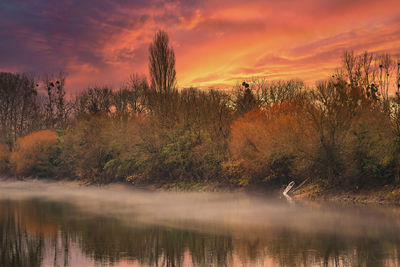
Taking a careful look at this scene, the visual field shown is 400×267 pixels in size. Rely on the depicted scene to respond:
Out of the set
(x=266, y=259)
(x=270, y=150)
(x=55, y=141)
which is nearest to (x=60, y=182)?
(x=55, y=141)

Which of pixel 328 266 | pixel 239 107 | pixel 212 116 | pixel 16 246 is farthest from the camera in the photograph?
pixel 239 107

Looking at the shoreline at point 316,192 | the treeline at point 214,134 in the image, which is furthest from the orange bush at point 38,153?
the shoreline at point 316,192

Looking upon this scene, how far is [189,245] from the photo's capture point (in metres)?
23.7

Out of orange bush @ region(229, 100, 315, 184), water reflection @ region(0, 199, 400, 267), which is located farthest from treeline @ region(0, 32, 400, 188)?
water reflection @ region(0, 199, 400, 267)

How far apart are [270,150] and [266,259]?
23.9 metres

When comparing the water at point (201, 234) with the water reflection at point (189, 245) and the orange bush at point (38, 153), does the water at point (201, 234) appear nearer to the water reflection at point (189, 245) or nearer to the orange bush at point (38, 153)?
the water reflection at point (189, 245)

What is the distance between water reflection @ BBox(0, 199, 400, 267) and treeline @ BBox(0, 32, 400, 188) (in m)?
12.8

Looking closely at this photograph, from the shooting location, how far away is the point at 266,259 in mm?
20188

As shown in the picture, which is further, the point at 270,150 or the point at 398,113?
the point at 270,150

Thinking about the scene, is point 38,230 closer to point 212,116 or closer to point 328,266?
point 328,266

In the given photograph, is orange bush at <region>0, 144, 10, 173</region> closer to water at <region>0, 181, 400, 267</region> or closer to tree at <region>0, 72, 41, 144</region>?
tree at <region>0, 72, 41, 144</region>

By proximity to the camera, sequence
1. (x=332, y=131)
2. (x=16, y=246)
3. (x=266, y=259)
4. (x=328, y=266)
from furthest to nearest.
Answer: (x=332, y=131) → (x=16, y=246) → (x=266, y=259) → (x=328, y=266)

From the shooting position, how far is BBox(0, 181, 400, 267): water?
20.8 meters

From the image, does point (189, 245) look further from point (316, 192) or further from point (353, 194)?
point (316, 192)
